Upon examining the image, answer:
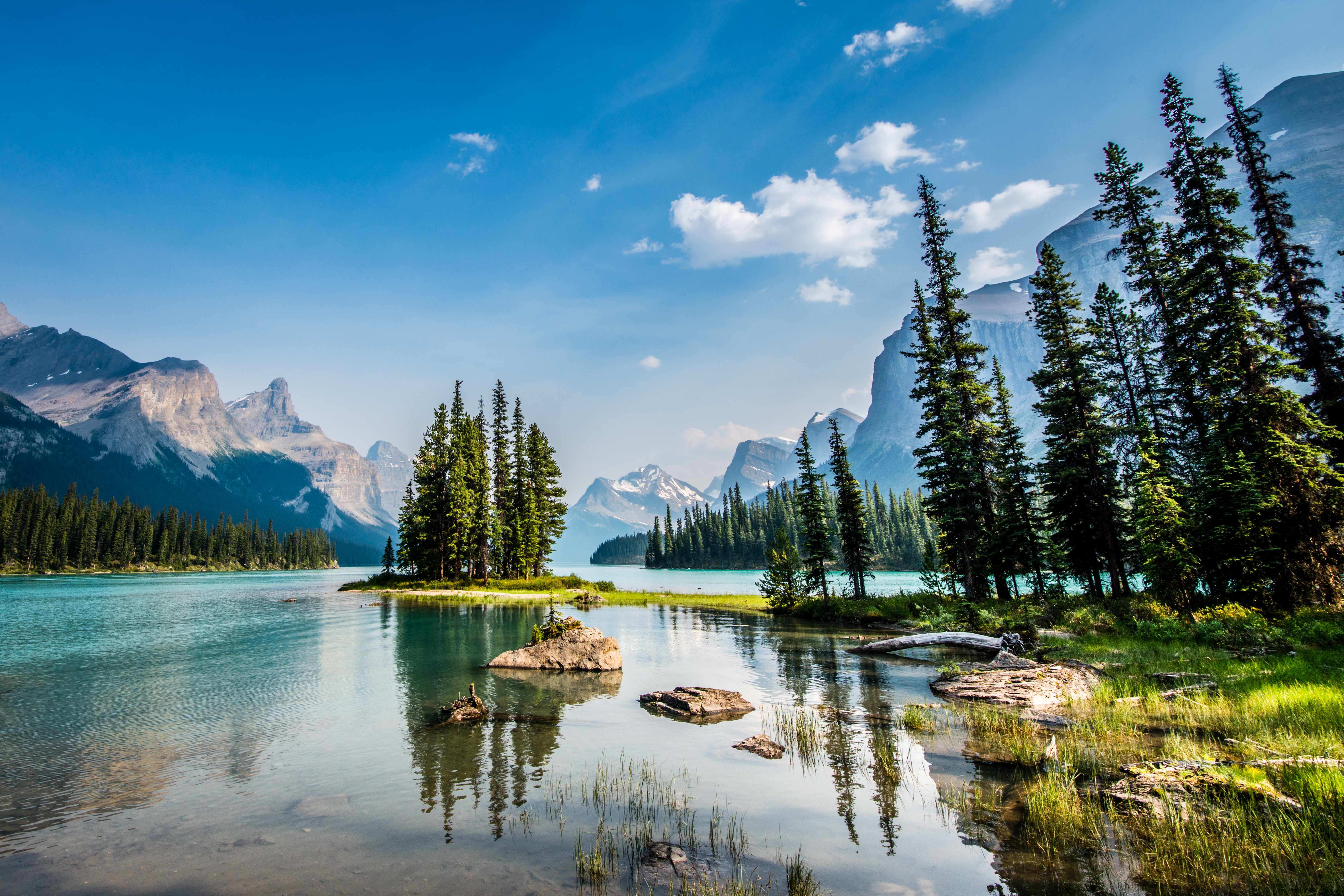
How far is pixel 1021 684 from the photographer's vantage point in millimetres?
17766

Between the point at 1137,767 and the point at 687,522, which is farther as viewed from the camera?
the point at 687,522

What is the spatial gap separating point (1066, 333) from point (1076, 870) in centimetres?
3250

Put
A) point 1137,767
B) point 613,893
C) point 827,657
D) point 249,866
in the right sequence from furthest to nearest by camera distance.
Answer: point 827,657 < point 1137,767 < point 249,866 < point 613,893

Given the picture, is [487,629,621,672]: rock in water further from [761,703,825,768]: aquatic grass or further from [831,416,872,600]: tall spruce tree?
[831,416,872,600]: tall spruce tree

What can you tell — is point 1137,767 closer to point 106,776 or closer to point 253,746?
point 253,746

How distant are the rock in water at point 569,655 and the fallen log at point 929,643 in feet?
40.0

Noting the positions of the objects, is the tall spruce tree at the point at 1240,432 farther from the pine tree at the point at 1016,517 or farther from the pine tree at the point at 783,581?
the pine tree at the point at 783,581

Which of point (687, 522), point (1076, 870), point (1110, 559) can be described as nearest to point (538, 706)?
point (1076, 870)

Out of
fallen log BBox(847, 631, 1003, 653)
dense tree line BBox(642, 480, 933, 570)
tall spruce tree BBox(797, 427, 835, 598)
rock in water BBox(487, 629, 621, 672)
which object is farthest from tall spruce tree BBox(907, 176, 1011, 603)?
dense tree line BBox(642, 480, 933, 570)

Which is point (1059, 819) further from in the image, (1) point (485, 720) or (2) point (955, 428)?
(2) point (955, 428)

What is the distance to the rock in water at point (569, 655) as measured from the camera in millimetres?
24109

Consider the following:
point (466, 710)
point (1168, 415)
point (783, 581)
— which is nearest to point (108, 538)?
point (783, 581)

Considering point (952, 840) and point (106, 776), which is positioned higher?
point (106, 776)

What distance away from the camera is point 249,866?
7.91 metres
